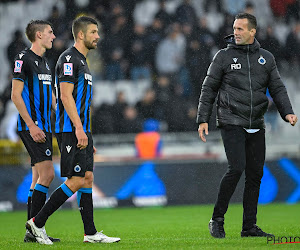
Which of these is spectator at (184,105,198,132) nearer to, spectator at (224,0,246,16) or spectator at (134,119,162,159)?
spectator at (134,119,162,159)

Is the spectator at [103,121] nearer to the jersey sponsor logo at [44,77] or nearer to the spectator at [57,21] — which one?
the spectator at [57,21]

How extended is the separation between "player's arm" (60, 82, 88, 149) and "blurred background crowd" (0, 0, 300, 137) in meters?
7.21

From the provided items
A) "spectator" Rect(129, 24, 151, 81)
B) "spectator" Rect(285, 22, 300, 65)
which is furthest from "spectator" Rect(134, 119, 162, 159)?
"spectator" Rect(285, 22, 300, 65)

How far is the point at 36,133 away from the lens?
19.0 ft

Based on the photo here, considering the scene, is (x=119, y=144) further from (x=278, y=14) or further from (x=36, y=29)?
(x=36, y=29)

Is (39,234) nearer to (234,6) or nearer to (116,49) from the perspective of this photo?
(116,49)

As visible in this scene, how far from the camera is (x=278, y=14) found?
13945 millimetres

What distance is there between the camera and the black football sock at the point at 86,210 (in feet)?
17.9

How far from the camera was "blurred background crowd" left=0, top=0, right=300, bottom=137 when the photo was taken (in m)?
12.7

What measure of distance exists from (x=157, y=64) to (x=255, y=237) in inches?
328

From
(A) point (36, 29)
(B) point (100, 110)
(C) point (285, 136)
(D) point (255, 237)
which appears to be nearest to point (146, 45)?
(B) point (100, 110)

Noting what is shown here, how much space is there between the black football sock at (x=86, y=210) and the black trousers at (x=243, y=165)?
40.0 inches

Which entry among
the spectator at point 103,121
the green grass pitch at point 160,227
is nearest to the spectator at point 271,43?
the spectator at point 103,121

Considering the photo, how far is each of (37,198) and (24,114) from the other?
71 centimetres
